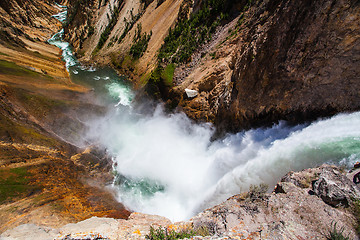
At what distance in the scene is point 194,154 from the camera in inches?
543

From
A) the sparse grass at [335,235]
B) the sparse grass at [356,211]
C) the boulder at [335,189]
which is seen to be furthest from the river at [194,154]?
the sparse grass at [335,235]

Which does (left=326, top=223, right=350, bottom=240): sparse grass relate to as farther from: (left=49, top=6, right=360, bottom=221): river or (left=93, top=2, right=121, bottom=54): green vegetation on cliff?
(left=93, top=2, right=121, bottom=54): green vegetation on cliff

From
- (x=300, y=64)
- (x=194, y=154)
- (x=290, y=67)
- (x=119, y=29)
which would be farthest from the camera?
(x=119, y=29)

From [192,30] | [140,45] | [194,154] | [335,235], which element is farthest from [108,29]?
[335,235]

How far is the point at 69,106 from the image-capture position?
16516 millimetres

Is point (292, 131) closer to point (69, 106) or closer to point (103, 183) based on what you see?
point (103, 183)

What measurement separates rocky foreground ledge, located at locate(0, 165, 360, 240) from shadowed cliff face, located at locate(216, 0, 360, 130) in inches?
142

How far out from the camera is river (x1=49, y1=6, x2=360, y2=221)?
7.20m

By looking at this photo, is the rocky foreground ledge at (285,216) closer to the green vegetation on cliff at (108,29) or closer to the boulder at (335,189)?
the boulder at (335,189)

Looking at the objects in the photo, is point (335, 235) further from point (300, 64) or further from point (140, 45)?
point (140, 45)

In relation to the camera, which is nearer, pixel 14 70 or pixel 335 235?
pixel 335 235

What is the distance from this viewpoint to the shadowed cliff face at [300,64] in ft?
23.5

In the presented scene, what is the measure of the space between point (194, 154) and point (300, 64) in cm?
858

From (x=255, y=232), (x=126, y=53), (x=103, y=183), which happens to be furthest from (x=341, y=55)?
(x=126, y=53)
